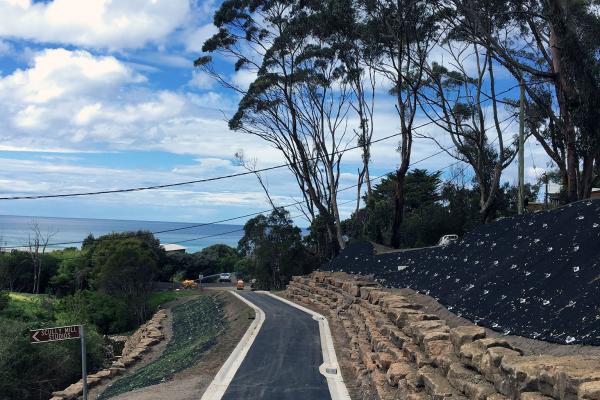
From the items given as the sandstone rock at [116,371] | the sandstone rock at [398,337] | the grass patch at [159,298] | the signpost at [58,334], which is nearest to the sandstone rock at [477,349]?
the sandstone rock at [398,337]

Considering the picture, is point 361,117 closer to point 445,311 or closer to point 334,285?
point 334,285

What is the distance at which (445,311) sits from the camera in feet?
37.0

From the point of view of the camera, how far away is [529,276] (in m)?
9.90

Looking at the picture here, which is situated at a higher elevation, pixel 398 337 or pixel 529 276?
pixel 529 276

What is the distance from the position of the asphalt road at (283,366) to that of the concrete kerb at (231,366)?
0.11 meters

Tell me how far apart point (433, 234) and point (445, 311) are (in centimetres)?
3200

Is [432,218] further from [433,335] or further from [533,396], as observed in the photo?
[533,396]

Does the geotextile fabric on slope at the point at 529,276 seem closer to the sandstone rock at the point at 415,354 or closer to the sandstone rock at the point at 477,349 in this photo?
the sandstone rock at the point at 477,349

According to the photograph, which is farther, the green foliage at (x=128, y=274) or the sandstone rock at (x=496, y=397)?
the green foliage at (x=128, y=274)

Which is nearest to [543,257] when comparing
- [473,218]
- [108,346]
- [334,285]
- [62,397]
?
[62,397]

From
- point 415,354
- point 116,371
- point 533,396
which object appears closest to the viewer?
point 533,396

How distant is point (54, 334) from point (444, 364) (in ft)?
24.9

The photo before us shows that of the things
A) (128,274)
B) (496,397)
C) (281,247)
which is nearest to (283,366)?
(496,397)

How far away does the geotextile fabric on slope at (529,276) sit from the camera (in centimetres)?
770
